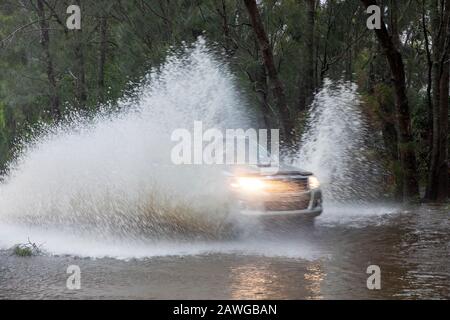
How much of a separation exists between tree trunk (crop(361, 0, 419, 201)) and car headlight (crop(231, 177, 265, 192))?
6.88 m

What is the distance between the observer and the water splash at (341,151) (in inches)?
589

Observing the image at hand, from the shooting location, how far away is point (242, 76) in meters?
20.5

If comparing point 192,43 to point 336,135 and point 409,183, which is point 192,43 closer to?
point 336,135

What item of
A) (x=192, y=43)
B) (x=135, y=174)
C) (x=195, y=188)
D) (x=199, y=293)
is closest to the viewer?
(x=199, y=293)

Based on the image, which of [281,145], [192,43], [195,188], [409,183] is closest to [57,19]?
[192,43]

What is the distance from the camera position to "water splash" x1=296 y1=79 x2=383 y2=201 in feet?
49.1

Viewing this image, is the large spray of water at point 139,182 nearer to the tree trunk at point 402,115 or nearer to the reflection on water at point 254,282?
the reflection on water at point 254,282

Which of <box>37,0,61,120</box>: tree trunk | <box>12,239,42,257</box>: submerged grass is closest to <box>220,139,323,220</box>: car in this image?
<box>12,239,42,257</box>: submerged grass

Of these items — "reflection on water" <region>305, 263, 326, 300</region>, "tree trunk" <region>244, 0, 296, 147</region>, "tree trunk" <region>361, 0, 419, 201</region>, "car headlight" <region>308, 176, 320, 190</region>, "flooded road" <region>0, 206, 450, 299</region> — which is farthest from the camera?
"tree trunk" <region>244, 0, 296, 147</region>

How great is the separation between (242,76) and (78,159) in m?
10.2

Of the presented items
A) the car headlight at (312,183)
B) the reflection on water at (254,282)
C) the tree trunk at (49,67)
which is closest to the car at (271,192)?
the car headlight at (312,183)

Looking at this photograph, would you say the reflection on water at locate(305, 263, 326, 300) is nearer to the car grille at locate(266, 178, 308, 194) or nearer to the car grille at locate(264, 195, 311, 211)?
the car grille at locate(264, 195, 311, 211)

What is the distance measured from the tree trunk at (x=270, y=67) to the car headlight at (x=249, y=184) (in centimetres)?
849

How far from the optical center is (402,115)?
14.4 meters
